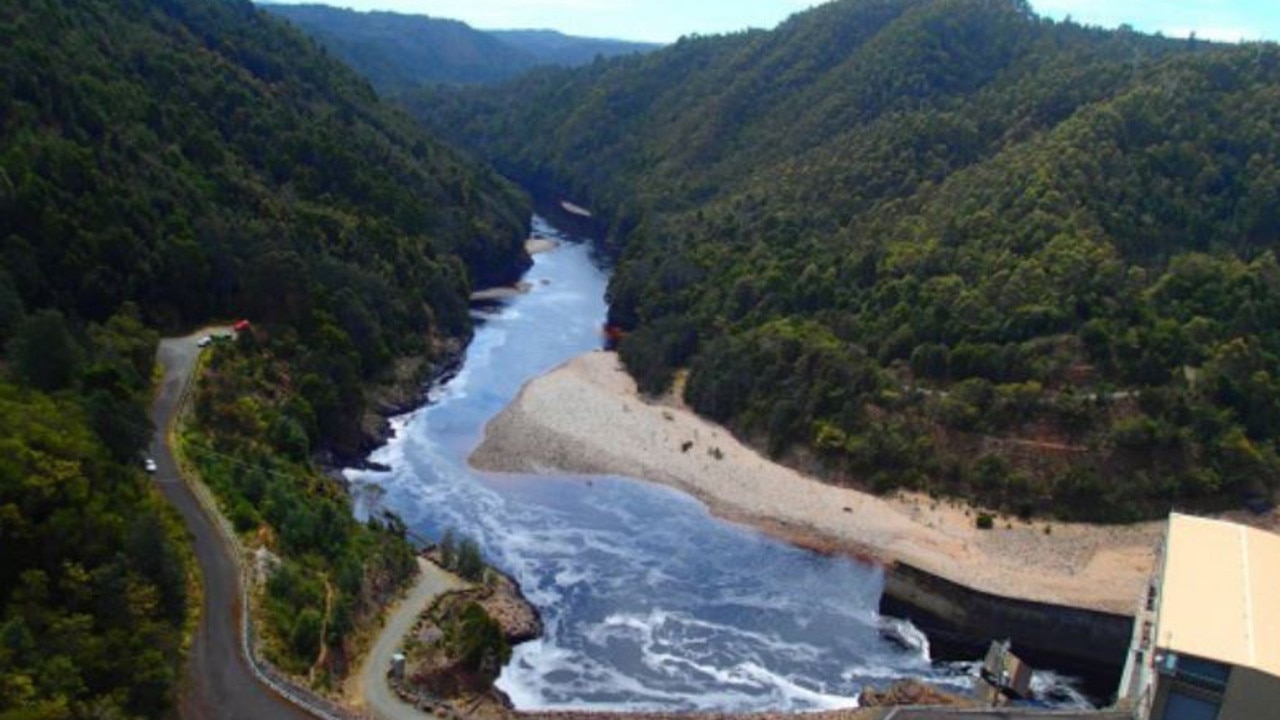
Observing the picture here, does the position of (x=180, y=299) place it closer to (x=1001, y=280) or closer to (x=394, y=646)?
(x=394, y=646)

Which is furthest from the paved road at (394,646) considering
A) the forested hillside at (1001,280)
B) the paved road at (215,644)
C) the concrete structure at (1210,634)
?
the forested hillside at (1001,280)

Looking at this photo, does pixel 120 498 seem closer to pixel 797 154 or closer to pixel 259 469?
pixel 259 469

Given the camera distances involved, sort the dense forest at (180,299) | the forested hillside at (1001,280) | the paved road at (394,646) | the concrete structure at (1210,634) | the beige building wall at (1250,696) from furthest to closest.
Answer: the forested hillside at (1001,280) → the paved road at (394,646) → the concrete structure at (1210,634) → the beige building wall at (1250,696) → the dense forest at (180,299)

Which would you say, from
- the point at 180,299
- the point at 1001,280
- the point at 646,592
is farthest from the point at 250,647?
the point at 1001,280

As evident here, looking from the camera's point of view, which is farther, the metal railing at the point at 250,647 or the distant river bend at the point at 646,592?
the distant river bend at the point at 646,592

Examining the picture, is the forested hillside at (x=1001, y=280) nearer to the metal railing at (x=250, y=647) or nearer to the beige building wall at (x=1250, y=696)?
the beige building wall at (x=1250, y=696)

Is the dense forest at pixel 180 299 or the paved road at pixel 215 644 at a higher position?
the dense forest at pixel 180 299
